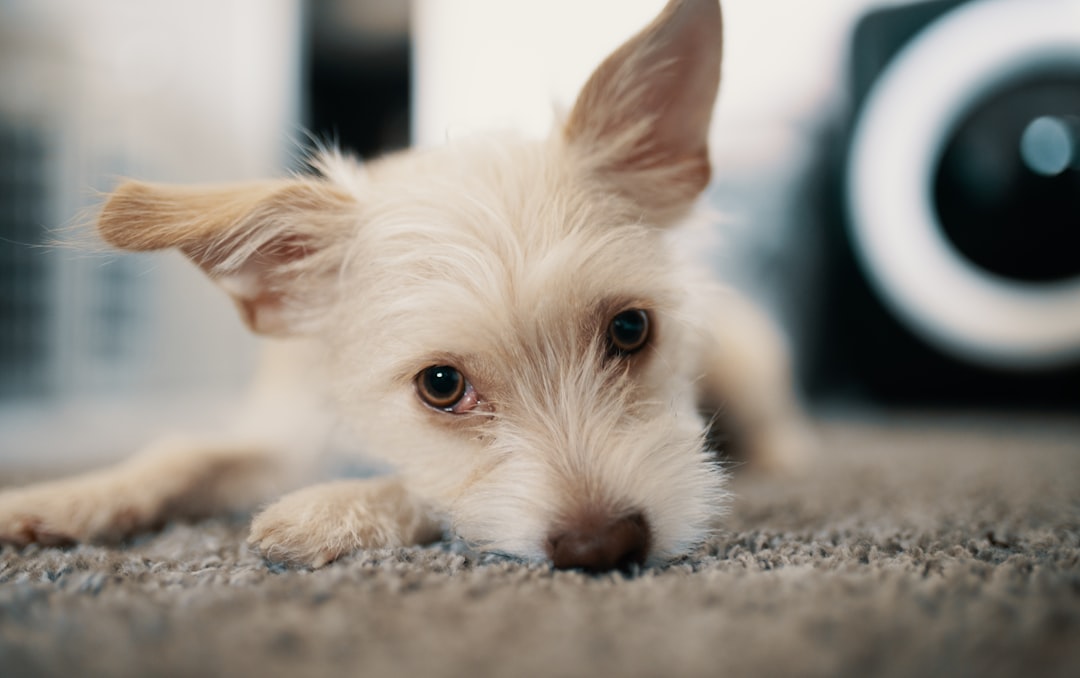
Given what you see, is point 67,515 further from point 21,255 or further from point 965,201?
point 965,201

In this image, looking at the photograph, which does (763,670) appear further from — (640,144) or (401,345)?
(640,144)

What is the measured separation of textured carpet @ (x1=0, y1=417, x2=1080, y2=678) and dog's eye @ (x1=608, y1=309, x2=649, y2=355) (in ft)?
1.00

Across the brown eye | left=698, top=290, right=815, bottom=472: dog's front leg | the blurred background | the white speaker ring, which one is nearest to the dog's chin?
the brown eye

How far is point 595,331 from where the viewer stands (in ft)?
3.43

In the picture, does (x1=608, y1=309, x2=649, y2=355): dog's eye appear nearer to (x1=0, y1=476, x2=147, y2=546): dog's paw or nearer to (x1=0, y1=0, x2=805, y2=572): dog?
(x1=0, y1=0, x2=805, y2=572): dog

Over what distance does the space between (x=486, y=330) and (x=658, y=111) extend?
0.54 m

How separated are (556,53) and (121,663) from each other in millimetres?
3098

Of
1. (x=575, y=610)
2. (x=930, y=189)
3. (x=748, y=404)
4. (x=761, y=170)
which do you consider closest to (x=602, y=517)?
(x=575, y=610)

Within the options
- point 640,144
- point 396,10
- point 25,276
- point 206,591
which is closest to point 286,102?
point 396,10

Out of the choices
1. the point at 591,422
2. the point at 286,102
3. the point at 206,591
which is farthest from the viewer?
the point at 286,102

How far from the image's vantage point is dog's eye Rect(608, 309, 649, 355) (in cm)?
108

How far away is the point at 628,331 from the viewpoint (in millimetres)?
1095

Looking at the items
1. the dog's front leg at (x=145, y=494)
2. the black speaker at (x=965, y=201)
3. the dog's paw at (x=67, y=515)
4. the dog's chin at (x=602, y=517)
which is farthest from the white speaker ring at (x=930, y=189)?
the dog's paw at (x=67, y=515)

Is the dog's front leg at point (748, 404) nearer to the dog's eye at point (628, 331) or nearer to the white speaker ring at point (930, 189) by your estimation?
the dog's eye at point (628, 331)
